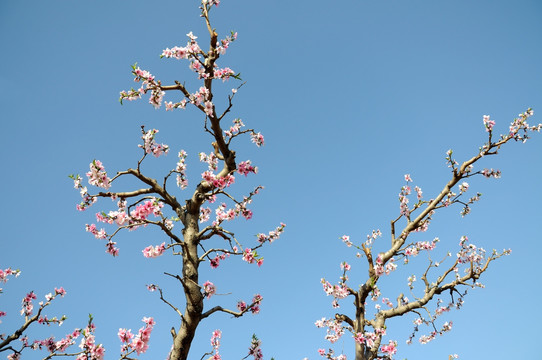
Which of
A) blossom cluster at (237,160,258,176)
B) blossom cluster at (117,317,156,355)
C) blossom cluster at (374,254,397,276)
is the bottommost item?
blossom cluster at (117,317,156,355)

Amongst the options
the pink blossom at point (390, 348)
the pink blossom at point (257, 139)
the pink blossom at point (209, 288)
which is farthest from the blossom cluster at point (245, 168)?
the pink blossom at point (390, 348)

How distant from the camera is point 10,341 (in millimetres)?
7766

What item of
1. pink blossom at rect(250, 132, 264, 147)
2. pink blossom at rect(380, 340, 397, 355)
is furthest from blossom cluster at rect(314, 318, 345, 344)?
pink blossom at rect(250, 132, 264, 147)

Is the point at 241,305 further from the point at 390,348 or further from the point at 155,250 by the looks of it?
the point at 390,348

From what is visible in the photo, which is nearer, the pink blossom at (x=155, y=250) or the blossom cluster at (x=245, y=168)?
the pink blossom at (x=155, y=250)

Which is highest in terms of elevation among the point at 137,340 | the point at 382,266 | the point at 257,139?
the point at 257,139

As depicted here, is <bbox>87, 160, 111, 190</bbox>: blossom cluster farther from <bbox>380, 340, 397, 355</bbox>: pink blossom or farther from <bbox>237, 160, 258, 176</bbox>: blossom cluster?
<bbox>380, 340, 397, 355</bbox>: pink blossom

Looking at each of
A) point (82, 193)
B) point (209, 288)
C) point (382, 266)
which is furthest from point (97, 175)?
point (382, 266)

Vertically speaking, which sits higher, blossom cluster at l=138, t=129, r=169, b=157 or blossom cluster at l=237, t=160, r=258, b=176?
blossom cluster at l=237, t=160, r=258, b=176

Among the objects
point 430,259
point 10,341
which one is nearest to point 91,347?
point 10,341

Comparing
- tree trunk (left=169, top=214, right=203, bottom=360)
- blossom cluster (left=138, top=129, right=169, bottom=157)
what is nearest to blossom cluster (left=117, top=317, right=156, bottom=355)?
tree trunk (left=169, top=214, right=203, bottom=360)

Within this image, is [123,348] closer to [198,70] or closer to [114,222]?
[114,222]

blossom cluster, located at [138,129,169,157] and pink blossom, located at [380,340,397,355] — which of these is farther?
pink blossom, located at [380,340,397,355]

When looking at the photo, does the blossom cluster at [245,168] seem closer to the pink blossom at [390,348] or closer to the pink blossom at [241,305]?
the pink blossom at [241,305]
